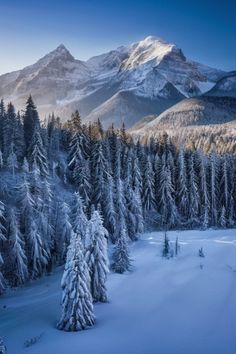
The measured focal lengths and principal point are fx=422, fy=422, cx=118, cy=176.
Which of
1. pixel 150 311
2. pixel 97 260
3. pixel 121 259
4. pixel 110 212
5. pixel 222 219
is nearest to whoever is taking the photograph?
pixel 150 311

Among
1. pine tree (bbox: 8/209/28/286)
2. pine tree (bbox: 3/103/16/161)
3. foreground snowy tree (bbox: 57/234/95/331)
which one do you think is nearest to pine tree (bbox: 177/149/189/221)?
pine tree (bbox: 3/103/16/161)

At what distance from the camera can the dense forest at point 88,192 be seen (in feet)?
156

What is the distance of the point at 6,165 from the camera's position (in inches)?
2635

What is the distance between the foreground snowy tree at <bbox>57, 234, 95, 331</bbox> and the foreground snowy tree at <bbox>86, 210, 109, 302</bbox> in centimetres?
408

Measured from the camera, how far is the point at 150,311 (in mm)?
31547

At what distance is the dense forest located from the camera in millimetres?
47438

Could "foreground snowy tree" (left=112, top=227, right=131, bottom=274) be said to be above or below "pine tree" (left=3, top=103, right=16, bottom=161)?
below

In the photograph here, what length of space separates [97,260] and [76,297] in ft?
20.7

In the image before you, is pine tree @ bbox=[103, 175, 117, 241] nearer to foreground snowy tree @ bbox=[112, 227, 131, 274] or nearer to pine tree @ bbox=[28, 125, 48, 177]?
pine tree @ bbox=[28, 125, 48, 177]

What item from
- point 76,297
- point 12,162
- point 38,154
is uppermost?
point 38,154

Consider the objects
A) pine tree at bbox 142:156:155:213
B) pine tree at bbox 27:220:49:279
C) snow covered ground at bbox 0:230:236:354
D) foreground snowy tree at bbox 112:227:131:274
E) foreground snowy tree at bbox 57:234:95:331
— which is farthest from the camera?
pine tree at bbox 142:156:155:213

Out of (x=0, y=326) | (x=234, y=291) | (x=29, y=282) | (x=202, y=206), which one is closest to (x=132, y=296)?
(x=234, y=291)

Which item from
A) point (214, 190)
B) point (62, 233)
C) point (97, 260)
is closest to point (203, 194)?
point (214, 190)

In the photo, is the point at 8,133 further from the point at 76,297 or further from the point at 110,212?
the point at 76,297
